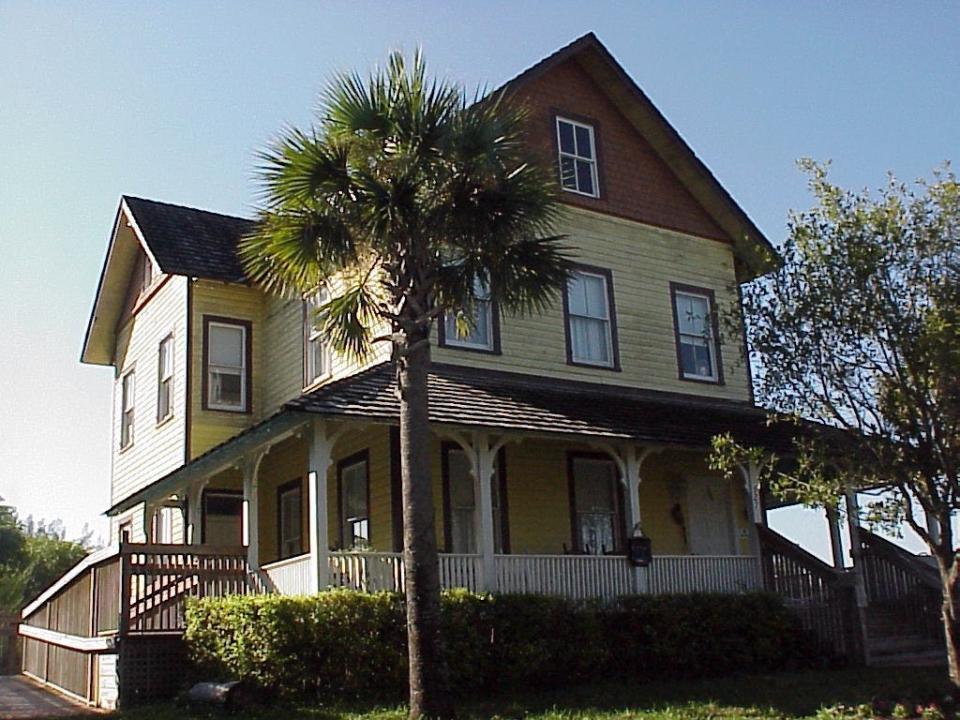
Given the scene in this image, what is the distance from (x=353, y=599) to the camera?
13539 mm

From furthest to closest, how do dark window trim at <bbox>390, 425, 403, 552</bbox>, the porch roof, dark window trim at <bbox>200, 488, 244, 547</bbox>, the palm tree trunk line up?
1. dark window trim at <bbox>200, 488, 244, 547</bbox>
2. dark window trim at <bbox>390, 425, 403, 552</bbox>
3. the porch roof
4. the palm tree trunk

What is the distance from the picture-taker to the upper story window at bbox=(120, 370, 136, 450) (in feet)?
81.3

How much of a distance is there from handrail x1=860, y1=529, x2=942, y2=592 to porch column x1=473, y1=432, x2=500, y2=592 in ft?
22.3

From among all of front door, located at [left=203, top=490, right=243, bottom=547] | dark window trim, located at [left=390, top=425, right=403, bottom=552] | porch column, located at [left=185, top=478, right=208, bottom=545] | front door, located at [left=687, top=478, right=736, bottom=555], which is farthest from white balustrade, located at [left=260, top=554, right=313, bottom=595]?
front door, located at [left=687, top=478, right=736, bottom=555]

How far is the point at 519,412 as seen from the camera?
16344mm

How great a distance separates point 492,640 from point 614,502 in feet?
18.0

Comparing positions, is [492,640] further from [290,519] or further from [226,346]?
[226,346]

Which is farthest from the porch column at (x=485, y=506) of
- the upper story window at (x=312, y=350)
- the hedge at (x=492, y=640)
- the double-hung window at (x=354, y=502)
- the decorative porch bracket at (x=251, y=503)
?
the upper story window at (x=312, y=350)

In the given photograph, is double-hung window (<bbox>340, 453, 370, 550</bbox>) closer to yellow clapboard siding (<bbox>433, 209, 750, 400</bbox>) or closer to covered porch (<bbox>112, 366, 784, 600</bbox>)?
covered porch (<bbox>112, 366, 784, 600</bbox>)

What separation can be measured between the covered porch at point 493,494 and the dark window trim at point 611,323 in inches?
21.2

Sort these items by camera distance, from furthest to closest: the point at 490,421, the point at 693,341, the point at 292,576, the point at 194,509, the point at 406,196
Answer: the point at 693,341 → the point at 194,509 → the point at 490,421 → the point at 292,576 → the point at 406,196

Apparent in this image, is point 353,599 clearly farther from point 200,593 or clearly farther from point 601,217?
point 601,217

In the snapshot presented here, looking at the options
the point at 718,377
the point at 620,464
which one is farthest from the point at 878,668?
the point at 718,377

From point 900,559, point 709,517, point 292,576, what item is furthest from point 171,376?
point 900,559
